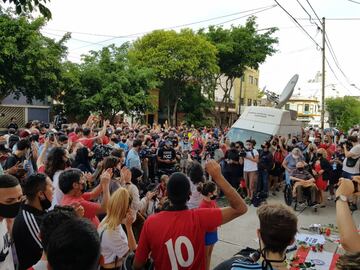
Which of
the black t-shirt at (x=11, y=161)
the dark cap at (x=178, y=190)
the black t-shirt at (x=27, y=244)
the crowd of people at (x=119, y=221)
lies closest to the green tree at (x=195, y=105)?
the crowd of people at (x=119, y=221)

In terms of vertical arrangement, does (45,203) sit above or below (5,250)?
above

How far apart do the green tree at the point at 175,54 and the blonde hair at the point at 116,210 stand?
24.6 metres

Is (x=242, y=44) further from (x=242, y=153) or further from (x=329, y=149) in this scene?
(x=242, y=153)

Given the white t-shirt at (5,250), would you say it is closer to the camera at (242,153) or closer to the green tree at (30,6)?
the green tree at (30,6)

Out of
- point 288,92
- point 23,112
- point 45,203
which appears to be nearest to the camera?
point 45,203

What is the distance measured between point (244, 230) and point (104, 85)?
16.8 meters

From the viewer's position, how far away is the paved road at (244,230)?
647 centimetres

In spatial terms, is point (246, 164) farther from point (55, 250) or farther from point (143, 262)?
point (55, 250)

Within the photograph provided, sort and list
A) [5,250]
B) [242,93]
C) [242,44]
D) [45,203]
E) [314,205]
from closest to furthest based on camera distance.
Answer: [5,250] → [45,203] → [314,205] → [242,44] → [242,93]

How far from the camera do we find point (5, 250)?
263cm

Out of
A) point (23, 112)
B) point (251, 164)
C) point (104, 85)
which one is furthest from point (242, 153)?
point (23, 112)

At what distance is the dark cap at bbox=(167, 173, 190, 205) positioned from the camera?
296cm

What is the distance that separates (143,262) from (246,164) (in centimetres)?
774

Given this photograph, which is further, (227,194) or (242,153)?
(242,153)
